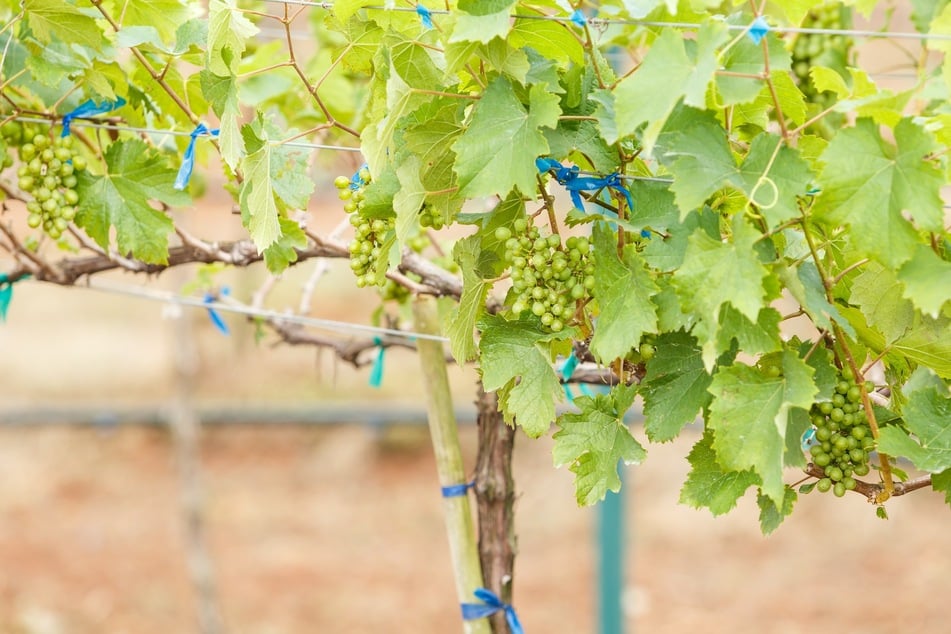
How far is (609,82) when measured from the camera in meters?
1.25

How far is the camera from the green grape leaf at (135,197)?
1.67 metres

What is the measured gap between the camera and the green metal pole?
399 centimetres

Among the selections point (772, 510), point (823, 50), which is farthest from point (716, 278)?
point (823, 50)

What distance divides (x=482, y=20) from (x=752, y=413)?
50 centimetres

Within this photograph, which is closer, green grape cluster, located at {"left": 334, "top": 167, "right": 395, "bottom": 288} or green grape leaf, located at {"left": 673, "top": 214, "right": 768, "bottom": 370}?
green grape leaf, located at {"left": 673, "top": 214, "right": 768, "bottom": 370}

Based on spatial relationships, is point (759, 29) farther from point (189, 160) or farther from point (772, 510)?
point (189, 160)

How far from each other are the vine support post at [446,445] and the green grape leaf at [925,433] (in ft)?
2.88

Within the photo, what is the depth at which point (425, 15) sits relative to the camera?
3.99 feet

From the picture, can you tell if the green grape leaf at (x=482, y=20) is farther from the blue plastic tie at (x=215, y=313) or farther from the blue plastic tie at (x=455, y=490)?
the blue plastic tie at (x=215, y=313)

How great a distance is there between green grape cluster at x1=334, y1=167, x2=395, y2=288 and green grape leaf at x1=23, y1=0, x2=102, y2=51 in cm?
46

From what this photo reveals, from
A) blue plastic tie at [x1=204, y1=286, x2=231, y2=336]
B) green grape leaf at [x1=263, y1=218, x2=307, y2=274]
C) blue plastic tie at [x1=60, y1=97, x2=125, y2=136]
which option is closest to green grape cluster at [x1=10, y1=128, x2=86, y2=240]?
blue plastic tie at [x1=60, y1=97, x2=125, y2=136]

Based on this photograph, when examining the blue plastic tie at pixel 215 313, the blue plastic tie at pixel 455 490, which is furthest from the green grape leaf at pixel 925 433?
the blue plastic tie at pixel 215 313

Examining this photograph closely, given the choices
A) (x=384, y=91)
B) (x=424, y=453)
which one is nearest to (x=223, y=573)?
(x=424, y=453)

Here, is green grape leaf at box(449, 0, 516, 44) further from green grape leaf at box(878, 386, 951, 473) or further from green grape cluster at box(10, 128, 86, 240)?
green grape cluster at box(10, 128, 86, 240)
